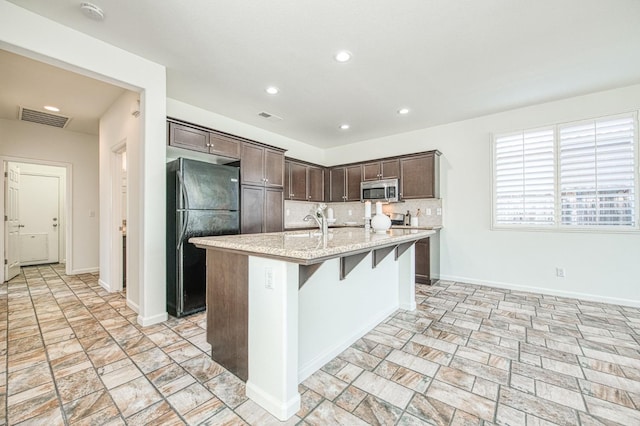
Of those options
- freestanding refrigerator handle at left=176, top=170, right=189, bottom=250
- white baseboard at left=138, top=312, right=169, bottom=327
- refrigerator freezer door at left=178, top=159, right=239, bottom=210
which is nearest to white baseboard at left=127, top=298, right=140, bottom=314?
white baseboard at left=138, top=312, right=169, bottom=327

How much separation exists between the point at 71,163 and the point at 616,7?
757 centimetres

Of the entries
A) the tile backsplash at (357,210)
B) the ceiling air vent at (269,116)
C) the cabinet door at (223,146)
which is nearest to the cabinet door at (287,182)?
the tile backsplash at (357,210)

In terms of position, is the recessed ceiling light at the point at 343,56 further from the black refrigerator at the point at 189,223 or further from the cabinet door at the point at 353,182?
the cabinet door at the point at 353,182

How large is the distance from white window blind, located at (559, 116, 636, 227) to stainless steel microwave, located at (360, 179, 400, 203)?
228 centimetres

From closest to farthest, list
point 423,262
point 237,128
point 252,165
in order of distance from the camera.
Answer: point 252,165 → point 423,262 → point 237,128

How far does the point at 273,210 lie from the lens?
4254 millimetres

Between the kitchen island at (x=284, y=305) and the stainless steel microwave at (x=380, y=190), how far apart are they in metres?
2.43

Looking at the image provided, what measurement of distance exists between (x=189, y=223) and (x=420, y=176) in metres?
3.57

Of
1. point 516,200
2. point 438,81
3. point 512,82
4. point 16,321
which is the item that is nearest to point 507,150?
point 516,200

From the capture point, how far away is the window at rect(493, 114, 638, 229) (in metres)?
3.41

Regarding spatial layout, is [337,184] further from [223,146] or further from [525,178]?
[525,178]

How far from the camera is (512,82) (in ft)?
10.5

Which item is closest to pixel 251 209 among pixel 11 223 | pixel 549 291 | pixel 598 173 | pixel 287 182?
pixel 287 182

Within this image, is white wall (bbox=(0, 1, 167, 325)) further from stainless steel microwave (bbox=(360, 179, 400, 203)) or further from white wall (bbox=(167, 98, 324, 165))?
stainless steel microwave (bbox=(360, 179, 400, 203))
